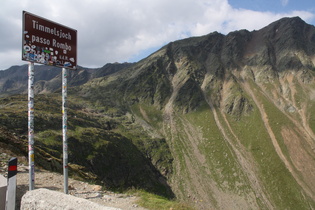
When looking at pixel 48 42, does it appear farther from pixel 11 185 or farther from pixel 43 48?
pixel 11 185

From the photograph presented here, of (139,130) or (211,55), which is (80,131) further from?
(211,55)

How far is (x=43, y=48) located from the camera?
390 inches

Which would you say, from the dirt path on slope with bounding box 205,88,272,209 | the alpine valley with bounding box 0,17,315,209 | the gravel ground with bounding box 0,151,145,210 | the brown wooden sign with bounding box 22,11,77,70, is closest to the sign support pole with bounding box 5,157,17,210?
the gravel ground with bounding box 0,151,145,210

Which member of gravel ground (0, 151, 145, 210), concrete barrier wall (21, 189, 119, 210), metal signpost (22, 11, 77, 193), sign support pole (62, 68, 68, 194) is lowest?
gravel ground (0, 151, 145, 210)

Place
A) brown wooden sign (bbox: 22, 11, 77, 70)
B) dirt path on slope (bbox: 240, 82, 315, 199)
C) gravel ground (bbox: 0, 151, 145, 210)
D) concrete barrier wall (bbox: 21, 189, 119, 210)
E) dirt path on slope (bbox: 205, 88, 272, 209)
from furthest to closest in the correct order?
dirt path on slope (bbox: 240, 82, 315, 199), dirt path on slope (bbox: 205, 88, 272, 209), gravel ground (bbox: 0, 151, 145, 210), brown wooden sign (bbox: 22, 11, 77, 70), concrete barrier wall (bbox: 21, 189, 119, 210)

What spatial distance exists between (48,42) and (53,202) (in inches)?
293

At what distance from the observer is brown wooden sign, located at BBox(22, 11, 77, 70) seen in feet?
30.4

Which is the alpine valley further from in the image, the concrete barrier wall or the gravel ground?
the concrete barrier wall

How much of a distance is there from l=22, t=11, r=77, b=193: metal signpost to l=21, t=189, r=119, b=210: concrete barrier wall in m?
2.07

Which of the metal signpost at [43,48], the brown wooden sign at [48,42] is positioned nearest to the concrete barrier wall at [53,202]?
the metal signpost at [43,48]

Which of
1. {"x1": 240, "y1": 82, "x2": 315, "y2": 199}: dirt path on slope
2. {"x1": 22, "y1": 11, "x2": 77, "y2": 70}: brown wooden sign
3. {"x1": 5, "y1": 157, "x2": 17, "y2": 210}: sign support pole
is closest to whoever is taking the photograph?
{"x1": 5, "y1": 157, "x2": 17, "y2": 210}: sign support pole

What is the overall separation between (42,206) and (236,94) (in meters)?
136

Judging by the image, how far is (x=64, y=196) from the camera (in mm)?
7059

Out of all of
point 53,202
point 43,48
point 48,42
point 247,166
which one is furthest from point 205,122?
point 53,202
